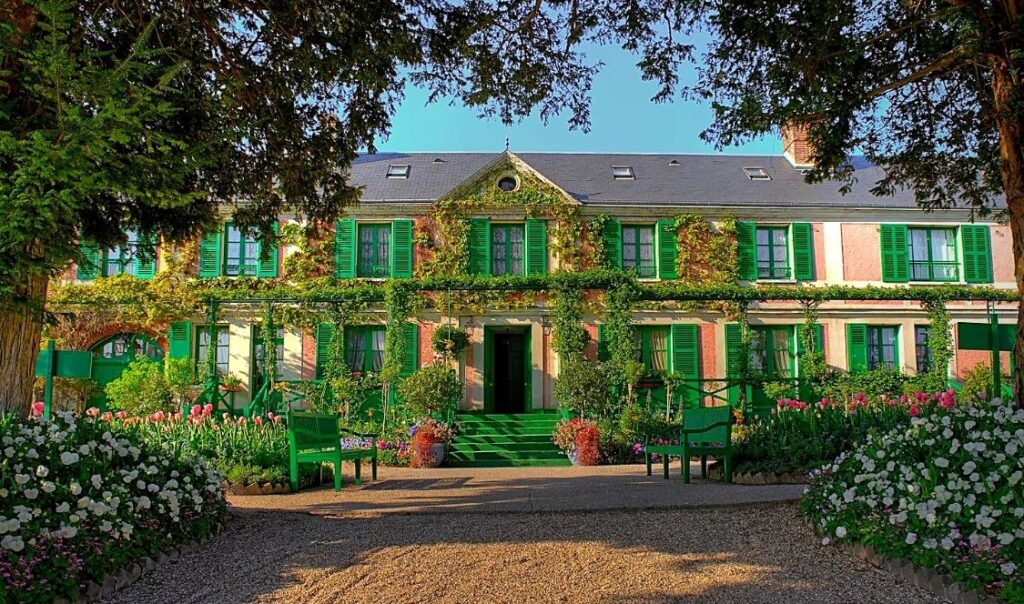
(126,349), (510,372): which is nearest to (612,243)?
(510,372)

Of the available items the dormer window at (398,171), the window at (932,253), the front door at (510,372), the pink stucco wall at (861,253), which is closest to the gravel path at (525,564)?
the front door at (510,372)

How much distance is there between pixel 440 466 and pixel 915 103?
784 cm

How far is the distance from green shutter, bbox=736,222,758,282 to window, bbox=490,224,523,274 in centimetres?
482

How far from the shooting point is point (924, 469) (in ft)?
14.6

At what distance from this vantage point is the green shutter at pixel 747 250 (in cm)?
1702

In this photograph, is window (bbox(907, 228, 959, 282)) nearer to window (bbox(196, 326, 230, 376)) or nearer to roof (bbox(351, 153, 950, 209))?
roof (bbox(351, 153, 950, 209))

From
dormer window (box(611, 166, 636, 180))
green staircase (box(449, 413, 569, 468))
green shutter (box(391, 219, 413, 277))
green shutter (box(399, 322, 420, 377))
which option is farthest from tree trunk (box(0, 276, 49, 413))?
dormer window (box(611, 166, 636, 180))

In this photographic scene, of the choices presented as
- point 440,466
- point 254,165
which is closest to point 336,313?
point 440,466

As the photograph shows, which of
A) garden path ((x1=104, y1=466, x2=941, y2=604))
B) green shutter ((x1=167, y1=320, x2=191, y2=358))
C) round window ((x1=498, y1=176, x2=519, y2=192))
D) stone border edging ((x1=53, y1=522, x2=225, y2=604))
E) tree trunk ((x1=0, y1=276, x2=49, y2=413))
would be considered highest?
round window ((x1=498, y1=176, x2=519, y2=192))

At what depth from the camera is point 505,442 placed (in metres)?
13.0

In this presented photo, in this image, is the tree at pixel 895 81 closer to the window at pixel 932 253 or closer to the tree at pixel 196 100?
the tree at pixel 196 100

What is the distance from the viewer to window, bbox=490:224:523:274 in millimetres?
16938

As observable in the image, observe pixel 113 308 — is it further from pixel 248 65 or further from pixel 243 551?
pixel 243 551

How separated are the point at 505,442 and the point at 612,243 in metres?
5.82
